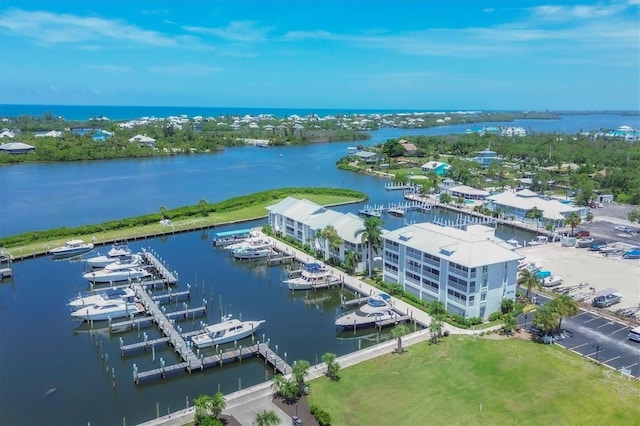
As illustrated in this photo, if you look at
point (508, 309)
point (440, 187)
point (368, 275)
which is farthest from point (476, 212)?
point (508, 309)

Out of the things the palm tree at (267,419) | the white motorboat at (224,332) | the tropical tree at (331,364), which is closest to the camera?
the palm tree at (267,419)

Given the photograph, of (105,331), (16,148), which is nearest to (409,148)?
(16,148)

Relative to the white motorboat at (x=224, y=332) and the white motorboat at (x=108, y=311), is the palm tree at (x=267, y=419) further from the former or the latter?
the white motorboat at (x=108, y=311)

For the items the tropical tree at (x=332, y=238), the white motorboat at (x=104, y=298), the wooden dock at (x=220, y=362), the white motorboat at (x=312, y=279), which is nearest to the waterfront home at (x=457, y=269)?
the white motorboat at (x=312, y=279)

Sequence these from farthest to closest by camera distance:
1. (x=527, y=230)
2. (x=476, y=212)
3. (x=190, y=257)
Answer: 1. (x=476, y=212)
2. (x=527, y=230)
3. (x=190, y=257)

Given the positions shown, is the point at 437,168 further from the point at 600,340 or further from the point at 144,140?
the point at 144,140

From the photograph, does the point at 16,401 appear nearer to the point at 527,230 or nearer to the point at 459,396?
the point at 459,396
